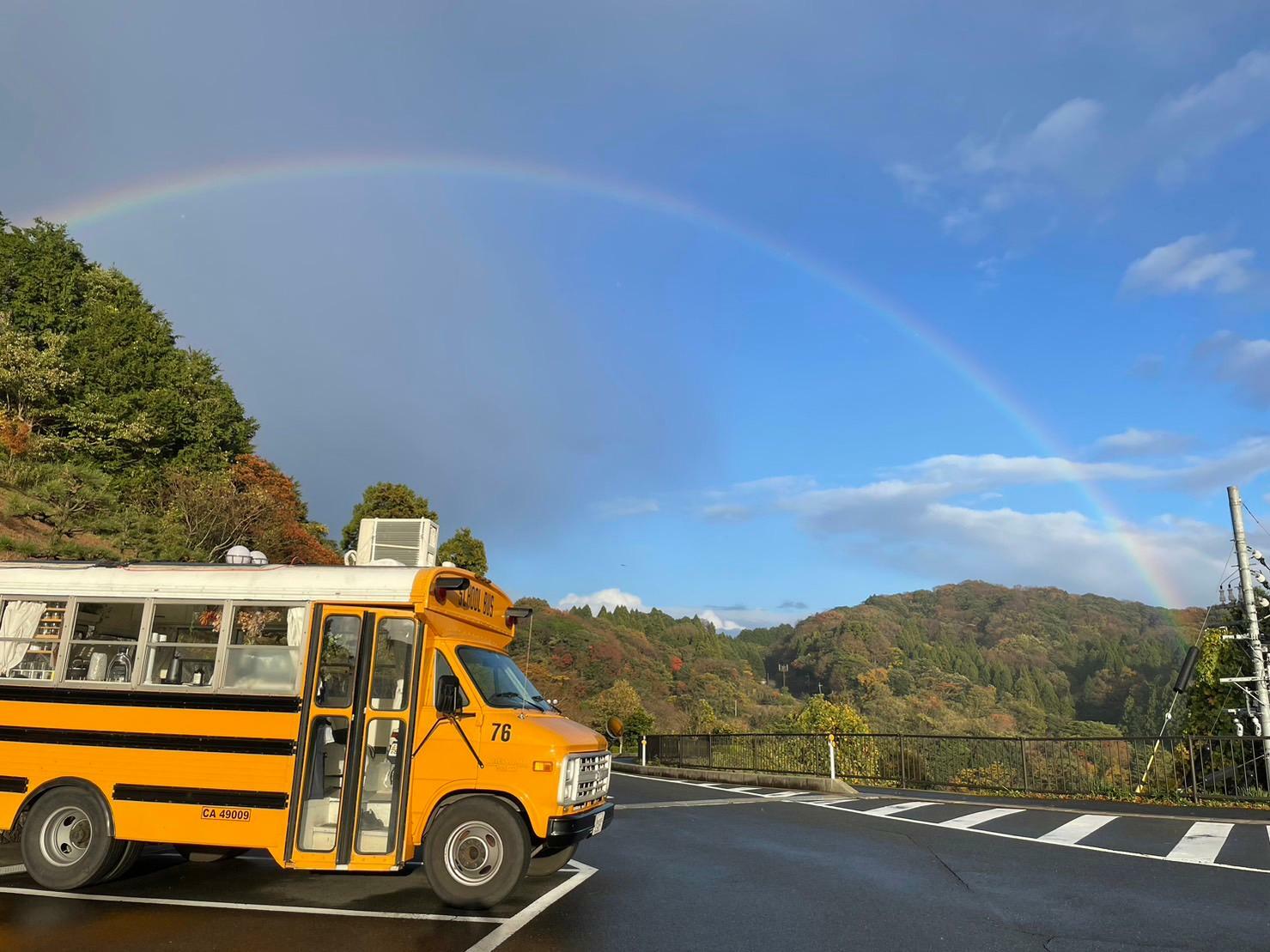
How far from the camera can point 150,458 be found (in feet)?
106

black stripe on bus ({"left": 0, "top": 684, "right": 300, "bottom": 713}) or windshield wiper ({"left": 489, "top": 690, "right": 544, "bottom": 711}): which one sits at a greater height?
windshield wiper ({"left": 489, "top": 690, "right": 544, "bottom": 711})

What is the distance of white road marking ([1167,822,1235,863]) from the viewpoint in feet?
31.2

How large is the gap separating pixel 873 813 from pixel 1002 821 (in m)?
2.08

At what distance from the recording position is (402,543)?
926cm

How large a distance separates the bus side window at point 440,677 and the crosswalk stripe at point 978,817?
857cm

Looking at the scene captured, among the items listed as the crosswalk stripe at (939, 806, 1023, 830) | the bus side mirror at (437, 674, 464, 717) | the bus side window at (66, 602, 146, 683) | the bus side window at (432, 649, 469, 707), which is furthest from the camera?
the crosswalk stripe at (939, 806, 1023, 830)

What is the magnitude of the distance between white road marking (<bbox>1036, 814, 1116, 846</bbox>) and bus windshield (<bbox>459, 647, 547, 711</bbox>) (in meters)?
7.43

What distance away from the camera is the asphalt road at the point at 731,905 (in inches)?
237

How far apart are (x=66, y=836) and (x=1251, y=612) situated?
86.1 ft

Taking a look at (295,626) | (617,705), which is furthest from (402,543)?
(617,705)

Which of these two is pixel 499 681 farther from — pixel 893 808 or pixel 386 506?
pixel 386 506

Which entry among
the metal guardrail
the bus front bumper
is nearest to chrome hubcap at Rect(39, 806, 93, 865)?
the bus front bumper

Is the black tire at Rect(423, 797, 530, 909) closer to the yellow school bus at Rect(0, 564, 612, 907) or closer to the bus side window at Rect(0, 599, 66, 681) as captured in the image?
the yellow school bus at Rect(0, 564, 612, 907)

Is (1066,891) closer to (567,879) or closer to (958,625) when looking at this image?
(567,879)
